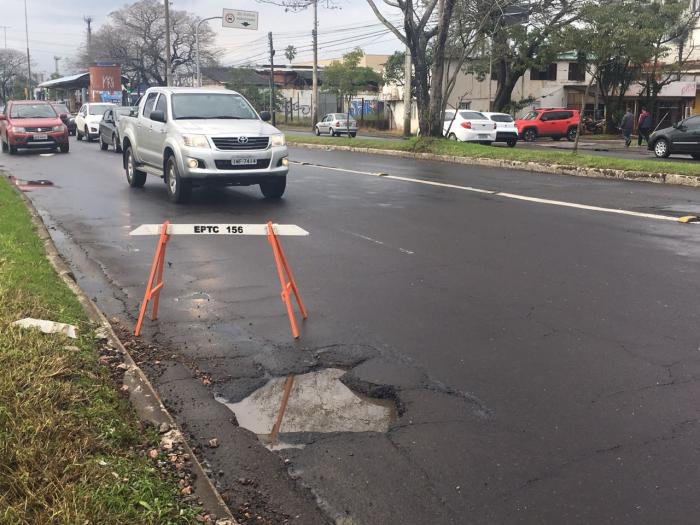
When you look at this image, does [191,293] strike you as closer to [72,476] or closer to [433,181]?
[72,476]

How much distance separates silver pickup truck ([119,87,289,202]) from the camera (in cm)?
1202

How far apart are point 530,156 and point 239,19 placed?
3097cm

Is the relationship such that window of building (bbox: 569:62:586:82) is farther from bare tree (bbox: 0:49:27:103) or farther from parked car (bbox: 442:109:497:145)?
bare tree (bbox: 0:49:27:103)

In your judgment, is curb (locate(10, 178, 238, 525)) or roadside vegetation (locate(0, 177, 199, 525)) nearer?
roadside vegetation (locate(0, 177, 199, 525))

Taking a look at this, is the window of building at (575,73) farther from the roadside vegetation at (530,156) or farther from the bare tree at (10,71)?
the bare tree at (10,71)

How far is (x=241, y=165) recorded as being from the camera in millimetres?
12180

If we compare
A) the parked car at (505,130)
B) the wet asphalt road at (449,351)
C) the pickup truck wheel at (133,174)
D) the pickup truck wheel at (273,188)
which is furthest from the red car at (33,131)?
the parked car at (505,130)

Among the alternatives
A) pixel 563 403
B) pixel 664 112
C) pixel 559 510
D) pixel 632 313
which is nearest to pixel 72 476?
pixel 559 510

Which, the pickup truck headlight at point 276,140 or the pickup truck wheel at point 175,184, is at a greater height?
the pickup truck headlight at point 276,140

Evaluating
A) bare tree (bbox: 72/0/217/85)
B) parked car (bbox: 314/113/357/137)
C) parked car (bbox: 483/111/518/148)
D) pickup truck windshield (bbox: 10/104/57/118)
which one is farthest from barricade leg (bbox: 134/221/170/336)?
bare tree (bbox: 72/0/217/85)

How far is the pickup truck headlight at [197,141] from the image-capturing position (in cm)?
1202

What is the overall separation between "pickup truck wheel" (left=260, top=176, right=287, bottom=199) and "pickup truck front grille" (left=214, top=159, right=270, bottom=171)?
1.82 ft

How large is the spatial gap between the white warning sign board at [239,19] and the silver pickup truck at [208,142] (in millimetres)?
32989

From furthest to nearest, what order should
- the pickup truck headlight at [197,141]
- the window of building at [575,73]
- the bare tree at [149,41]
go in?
the bare tree at [149,41] → the window of building at [575,73] → the pickup truck headlight at [197,141]
